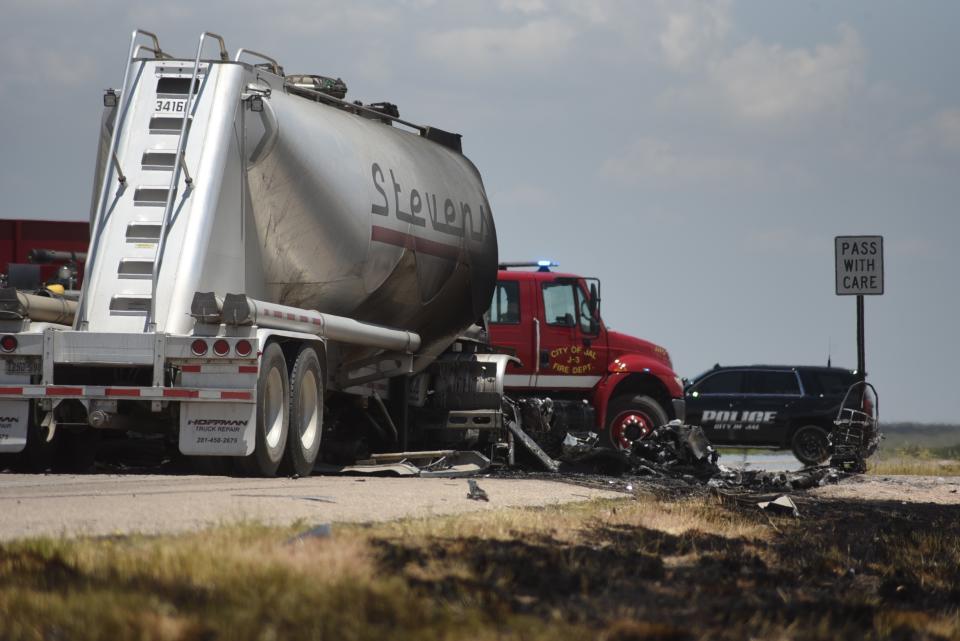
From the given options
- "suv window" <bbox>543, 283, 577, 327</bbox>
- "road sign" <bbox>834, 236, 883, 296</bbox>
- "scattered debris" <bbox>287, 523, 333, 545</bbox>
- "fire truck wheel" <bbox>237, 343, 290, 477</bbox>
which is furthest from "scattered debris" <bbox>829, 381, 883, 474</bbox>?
"scattered debris" <bbox>287, 523, 333, 545</bbox>

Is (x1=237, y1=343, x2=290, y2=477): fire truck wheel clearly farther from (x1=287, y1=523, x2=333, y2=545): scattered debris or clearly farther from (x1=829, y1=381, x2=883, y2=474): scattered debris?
(x1=829, y1=381, x2=883, y2=474): scattered debris

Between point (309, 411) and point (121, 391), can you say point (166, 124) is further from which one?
point (309, 411)

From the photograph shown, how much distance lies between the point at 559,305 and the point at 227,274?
8854mm

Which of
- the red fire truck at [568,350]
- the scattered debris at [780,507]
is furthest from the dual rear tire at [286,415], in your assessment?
the red fire truck at [568,350]

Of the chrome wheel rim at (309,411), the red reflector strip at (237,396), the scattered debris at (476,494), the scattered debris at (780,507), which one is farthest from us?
the chrome wheel rim at (309,411)

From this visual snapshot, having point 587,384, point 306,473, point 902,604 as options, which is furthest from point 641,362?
point 902,604

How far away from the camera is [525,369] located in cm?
2119

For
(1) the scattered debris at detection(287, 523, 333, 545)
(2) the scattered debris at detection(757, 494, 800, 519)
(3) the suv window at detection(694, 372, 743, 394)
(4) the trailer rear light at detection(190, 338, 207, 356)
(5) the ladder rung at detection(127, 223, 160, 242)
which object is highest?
(5) the ladder rung at detection(127, 223, 160, 242)

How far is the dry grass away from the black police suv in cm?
1854

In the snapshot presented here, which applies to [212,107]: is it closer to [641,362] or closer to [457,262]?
[457,262]

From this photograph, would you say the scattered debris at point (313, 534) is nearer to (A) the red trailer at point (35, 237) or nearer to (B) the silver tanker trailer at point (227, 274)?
(B) the silver tanker trailer at point (227, 274)

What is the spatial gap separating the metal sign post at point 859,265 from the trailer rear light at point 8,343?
1158 cm

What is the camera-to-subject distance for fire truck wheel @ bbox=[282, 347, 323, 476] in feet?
44.0

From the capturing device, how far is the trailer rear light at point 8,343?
12.7m
